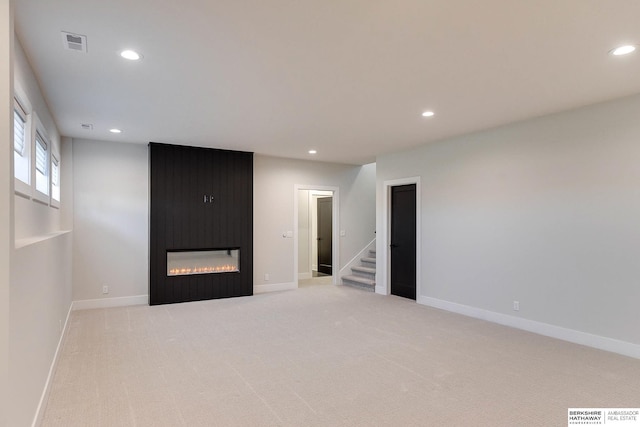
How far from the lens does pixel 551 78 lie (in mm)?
3262

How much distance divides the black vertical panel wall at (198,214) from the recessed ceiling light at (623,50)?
5.39 metres

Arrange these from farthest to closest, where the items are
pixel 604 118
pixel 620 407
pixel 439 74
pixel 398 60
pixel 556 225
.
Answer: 1. pixel 556 225
2. pixel 604 118
3. pixel 439 74
4. pixel 398 60
5. pixel 620 407

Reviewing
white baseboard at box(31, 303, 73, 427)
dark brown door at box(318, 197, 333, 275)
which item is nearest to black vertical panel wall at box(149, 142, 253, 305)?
white baseboard at box(31, 303, 73, 427)

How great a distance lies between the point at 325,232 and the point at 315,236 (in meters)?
0.30

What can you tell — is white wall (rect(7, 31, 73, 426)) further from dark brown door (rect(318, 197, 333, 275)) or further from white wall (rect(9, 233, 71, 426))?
dark brown door (rect(318, 197, 333, 275))

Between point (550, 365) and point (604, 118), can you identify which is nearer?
point (550, 365)

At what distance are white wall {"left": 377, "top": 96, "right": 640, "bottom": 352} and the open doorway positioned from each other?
3498 mm

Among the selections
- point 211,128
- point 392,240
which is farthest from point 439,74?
point 392,240

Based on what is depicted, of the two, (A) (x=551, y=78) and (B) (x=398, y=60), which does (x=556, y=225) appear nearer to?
(A) (x=551, y=78)

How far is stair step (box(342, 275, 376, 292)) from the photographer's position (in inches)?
286

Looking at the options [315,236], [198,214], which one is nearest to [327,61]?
[198,214]

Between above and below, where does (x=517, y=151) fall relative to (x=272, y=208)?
above

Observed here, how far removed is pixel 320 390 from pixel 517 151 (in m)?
3.86

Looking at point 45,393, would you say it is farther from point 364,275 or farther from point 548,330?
point 364,275
